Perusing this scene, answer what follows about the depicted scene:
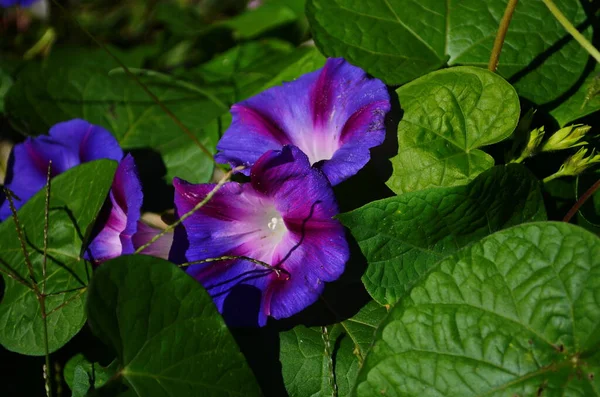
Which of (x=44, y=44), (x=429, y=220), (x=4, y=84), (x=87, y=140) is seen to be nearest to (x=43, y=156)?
(x=87, y=140)

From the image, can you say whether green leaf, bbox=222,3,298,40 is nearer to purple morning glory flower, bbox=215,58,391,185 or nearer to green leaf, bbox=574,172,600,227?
purple morning glory flower, bbox=215,58,391,185

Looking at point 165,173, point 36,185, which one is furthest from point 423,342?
point 36,185

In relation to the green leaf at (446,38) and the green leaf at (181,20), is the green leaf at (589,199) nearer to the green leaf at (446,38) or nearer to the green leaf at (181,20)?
the green leaf at (446,38)

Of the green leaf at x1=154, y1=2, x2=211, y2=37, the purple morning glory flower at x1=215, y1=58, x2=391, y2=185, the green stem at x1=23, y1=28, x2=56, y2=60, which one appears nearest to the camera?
the purple morning glory flower at x1=215, y1=58, x2=391, y2=185

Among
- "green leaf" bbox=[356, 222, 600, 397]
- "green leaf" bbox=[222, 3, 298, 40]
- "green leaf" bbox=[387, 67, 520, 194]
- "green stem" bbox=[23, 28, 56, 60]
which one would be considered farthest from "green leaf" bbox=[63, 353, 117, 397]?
"green stem" bbox=[23, 28, 56, 60]

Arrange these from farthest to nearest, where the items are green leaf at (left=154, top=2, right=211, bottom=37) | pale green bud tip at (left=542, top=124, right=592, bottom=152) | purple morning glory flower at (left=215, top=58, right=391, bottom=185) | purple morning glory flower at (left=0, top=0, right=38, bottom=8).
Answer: purple morning glory flower at (left=0, top=0, right=38, bottom=8) < green leaf at (left=154, top=2, right=211, bottom=37) < purple morning glory flower at (left=215, top=58, right=391, bottom=185) < pale green bud tip at (left=542, top=124, right=592, bottom=152)

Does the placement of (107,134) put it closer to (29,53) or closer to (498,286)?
(498,286)

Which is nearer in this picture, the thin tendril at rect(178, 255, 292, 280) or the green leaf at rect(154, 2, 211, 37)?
the thin tendril at rect(178, 255, 292, 280)

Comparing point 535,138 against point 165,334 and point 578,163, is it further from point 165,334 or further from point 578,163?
point 165,334
